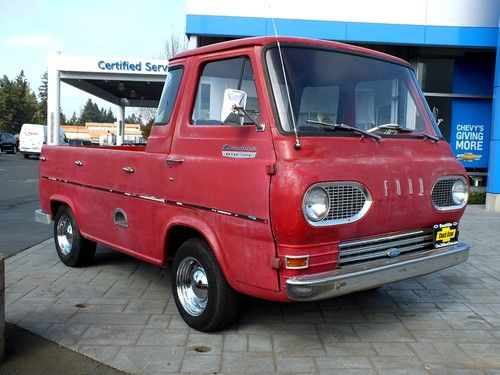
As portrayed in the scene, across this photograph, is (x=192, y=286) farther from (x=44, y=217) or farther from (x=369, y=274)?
(x=44, y=217)

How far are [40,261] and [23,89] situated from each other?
83.7 metres

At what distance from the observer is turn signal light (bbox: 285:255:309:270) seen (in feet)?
11.7

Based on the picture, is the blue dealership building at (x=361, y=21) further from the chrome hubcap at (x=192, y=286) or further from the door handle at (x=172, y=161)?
the chrome hubcap at (x=192, y=286)

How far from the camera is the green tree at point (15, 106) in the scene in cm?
7406

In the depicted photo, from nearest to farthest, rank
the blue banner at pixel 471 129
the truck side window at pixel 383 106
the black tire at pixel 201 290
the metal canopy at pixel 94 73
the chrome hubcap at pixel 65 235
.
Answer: the black tire at pixel 201 290
the truck side window at pixel 383 106
the chrome hubcap at pixel 65 235
the blue banner at pixel 471 129
the metal canopy at pixel 94 73

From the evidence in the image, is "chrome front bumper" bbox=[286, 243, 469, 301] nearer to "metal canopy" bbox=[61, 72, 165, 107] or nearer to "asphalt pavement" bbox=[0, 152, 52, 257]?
"asphalt pavement" bbox=[0, 152, 52, 257]

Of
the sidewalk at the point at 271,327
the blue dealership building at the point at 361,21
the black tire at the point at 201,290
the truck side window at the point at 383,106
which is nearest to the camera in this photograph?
the sidewalk at the point at 271,327

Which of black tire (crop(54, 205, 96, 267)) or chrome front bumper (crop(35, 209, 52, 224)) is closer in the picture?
black tire (crop(54, 205, 96, 267))

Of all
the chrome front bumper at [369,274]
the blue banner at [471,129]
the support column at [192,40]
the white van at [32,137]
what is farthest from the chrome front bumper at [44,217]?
the white van at [32,137]

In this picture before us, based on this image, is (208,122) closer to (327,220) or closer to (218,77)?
(218,77)

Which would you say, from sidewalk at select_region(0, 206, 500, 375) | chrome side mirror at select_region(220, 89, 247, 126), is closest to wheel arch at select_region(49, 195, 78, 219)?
sidewalk at select_region(0, 206, 500, 375)

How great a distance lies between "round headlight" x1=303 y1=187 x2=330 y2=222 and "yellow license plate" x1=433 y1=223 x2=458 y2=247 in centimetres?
127

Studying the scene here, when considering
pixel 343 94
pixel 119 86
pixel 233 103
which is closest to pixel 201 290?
pixel 233 103

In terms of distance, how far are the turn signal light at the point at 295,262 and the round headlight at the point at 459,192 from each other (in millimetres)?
1666
